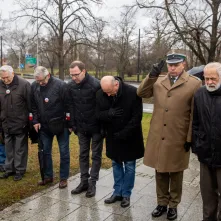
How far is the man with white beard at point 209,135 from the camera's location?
336 cm

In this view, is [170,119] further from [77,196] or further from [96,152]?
[77,196]

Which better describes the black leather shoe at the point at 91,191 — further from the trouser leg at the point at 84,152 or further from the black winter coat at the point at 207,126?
the black winter coat at the point at 207,126

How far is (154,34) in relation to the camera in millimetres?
20969

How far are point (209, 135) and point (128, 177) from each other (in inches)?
55.2

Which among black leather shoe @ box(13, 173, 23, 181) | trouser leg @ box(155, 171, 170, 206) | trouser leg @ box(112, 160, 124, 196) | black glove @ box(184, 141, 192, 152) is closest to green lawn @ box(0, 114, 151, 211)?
black leather shoe @ box(13, 173, 23, 181)

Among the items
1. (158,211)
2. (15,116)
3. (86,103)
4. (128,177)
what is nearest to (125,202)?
(128,177)

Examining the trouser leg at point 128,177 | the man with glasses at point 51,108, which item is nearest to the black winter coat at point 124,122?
the trouser leg at point 128,177

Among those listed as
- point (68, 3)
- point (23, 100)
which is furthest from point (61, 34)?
point (23, 100)

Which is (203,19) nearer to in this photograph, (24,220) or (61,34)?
(61,34)

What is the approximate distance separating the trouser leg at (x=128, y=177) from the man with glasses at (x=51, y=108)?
1.14m

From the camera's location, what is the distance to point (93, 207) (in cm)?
436

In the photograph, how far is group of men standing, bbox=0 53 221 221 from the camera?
3.54 meters

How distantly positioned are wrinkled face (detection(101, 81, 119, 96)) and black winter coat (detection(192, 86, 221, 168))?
1.06 m

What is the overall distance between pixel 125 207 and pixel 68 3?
19592mm
